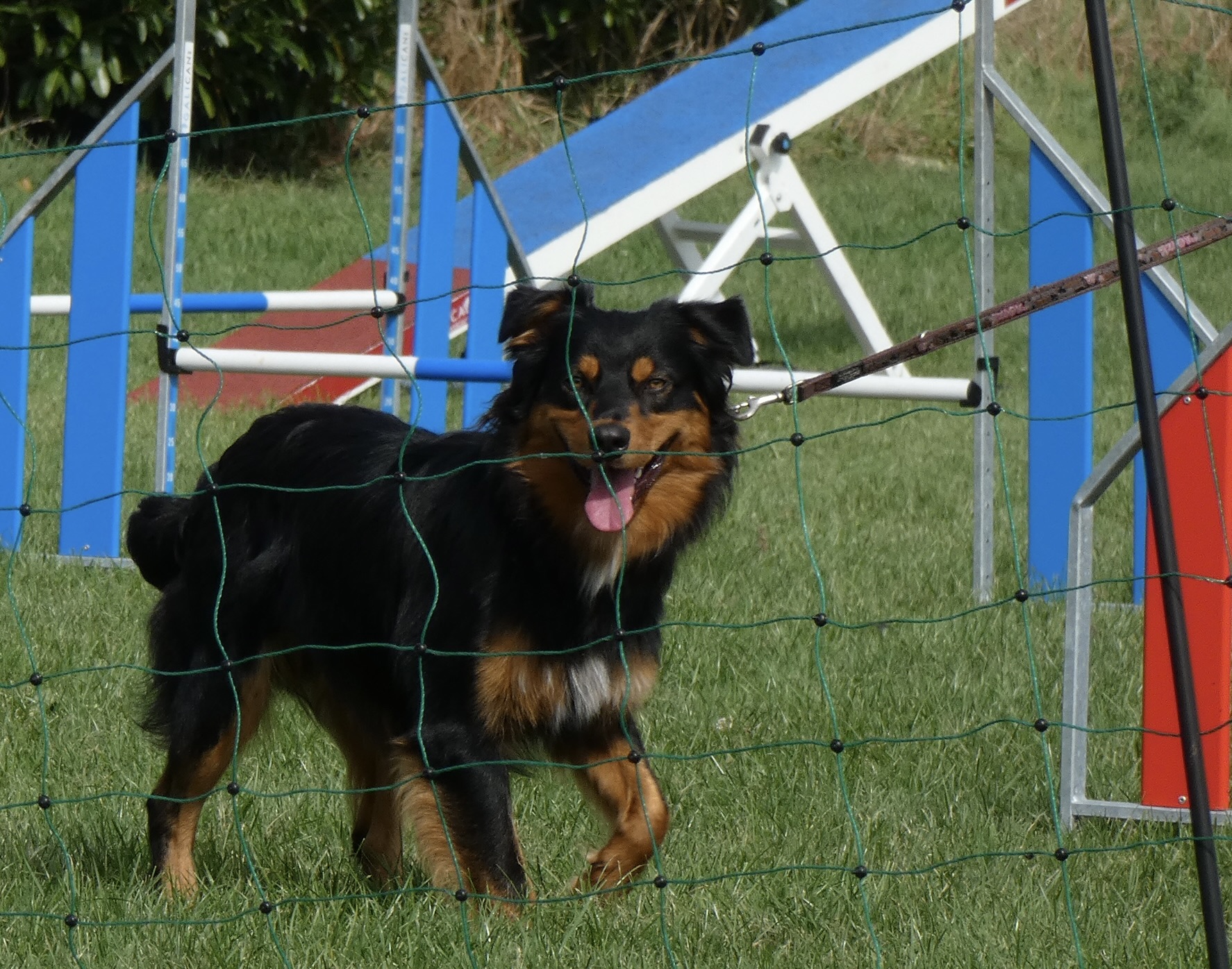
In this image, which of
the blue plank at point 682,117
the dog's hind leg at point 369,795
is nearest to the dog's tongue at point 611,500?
the dog's hind leg at point 369,795

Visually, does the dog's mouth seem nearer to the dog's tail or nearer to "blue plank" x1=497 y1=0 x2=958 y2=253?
the dog's tail

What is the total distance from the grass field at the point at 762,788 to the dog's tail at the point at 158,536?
0.32 meters

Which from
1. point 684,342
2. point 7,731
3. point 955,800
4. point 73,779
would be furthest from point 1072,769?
point 7,731

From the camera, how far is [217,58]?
13234 millimetres

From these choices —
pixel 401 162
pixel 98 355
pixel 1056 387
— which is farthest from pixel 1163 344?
pixel 98 355

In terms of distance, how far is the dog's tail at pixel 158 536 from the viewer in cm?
375

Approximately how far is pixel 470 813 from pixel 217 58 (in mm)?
11261

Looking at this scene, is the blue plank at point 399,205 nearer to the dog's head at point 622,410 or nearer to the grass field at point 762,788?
the grass field at point 762,788

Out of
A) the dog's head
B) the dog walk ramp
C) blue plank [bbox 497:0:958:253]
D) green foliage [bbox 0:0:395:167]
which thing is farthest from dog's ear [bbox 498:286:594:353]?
green foliage [bbox 0:0:395:167]

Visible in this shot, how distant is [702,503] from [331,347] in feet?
18.7

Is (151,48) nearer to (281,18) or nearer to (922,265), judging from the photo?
(281,18)

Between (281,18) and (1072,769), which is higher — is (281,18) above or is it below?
above

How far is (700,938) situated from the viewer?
304cm

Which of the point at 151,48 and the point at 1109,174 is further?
the point at 151,48
